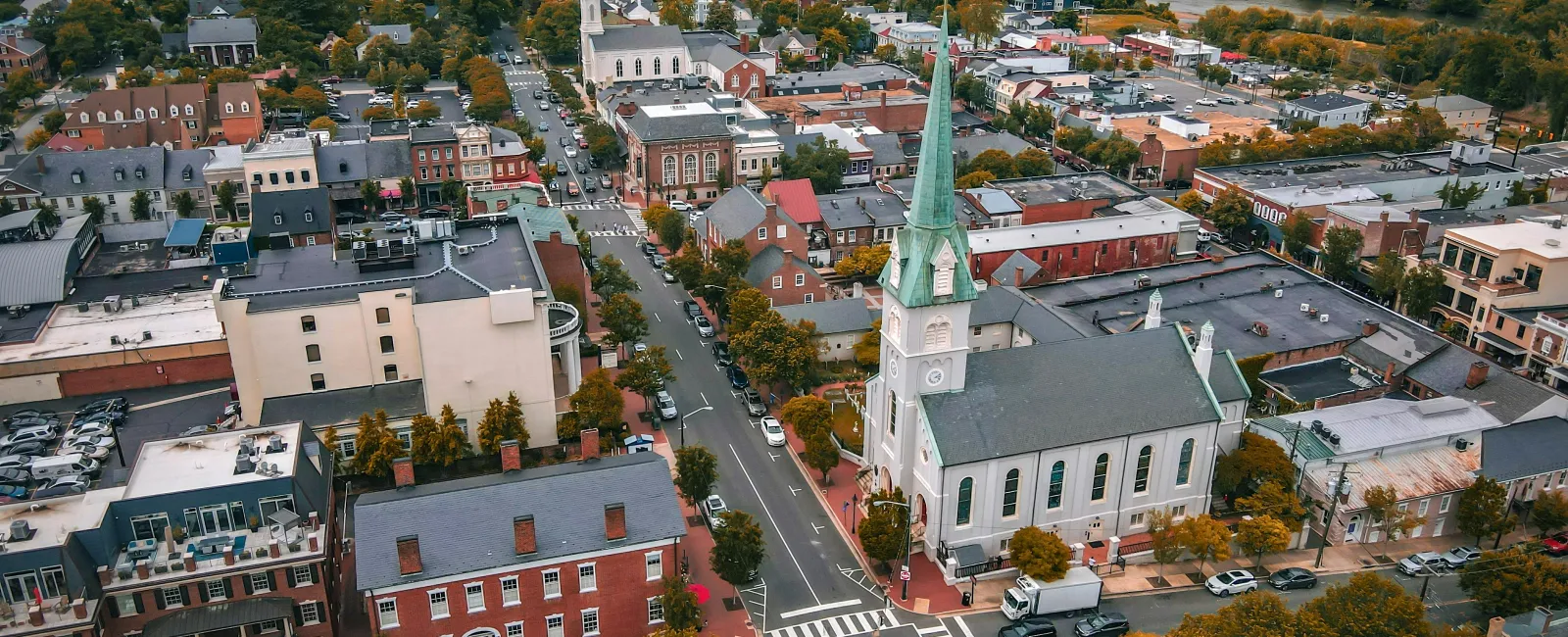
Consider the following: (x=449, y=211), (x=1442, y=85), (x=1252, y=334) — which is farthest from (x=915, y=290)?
(x=1442, y=85)

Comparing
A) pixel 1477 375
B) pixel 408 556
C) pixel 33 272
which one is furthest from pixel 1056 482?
pixel 33 272

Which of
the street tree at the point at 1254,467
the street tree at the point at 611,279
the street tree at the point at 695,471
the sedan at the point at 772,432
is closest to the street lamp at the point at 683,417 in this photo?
the sedan at the point at 772,432

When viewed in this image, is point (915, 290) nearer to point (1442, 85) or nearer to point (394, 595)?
point (394, 595)

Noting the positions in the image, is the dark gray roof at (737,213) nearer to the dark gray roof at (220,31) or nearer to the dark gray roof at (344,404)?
the dark gray roof at (344,404)

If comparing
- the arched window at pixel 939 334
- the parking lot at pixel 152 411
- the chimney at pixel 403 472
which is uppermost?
the arched window at pixel 939 334

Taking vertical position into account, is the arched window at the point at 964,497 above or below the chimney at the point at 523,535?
below

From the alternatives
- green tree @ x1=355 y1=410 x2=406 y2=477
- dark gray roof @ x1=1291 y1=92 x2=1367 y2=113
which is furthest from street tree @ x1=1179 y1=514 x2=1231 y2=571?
dark gray roof @ x1=1291 y1=92 x2=1367 y2=113
